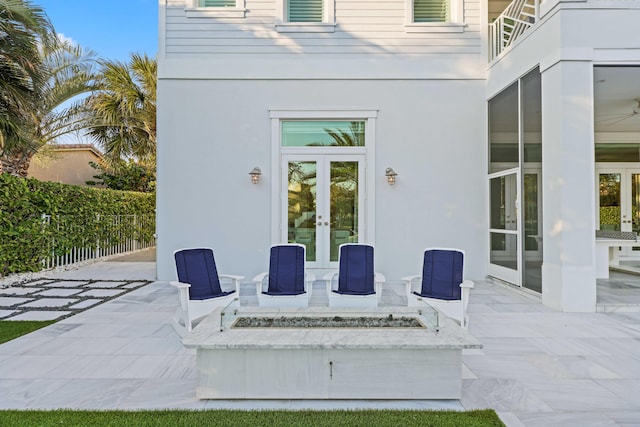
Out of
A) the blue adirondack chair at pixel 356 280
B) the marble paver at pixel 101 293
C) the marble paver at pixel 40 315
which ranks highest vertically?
the blue adirondack chair at pixel 356 280

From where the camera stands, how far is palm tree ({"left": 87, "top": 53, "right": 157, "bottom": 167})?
32.2 ft

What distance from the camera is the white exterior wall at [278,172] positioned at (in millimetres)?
7023

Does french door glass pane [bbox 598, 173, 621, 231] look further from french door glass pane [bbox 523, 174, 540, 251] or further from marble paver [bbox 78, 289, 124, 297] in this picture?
marble paver [bbox 78, 289, 124, 297]

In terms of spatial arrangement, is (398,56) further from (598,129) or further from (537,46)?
(598,129)

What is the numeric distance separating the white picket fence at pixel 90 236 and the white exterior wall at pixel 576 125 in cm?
924

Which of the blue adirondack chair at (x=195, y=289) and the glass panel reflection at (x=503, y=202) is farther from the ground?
the glass panel reflection at (x=503, y=202)

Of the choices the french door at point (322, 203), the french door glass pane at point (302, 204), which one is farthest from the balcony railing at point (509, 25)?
the french door glass pane at point (302, 204)

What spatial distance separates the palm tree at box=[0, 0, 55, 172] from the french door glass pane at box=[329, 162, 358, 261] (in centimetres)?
559

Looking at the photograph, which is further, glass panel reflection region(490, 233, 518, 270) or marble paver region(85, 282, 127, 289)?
marble paver region(85, 282, 127, 289)

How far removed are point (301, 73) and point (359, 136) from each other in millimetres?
1631

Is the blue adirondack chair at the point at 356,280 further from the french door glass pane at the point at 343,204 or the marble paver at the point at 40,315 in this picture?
the marble paver at the point at 40,315

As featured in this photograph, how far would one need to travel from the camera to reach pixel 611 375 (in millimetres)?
3020

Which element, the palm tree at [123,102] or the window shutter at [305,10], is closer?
the window shutter at [305,10]

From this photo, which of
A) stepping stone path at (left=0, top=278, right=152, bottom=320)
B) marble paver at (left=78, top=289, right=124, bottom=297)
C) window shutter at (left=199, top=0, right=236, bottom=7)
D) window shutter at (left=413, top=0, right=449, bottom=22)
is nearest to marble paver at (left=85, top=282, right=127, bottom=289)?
stepping stone path at (left=0, top=278, right=152, bottom=320)
